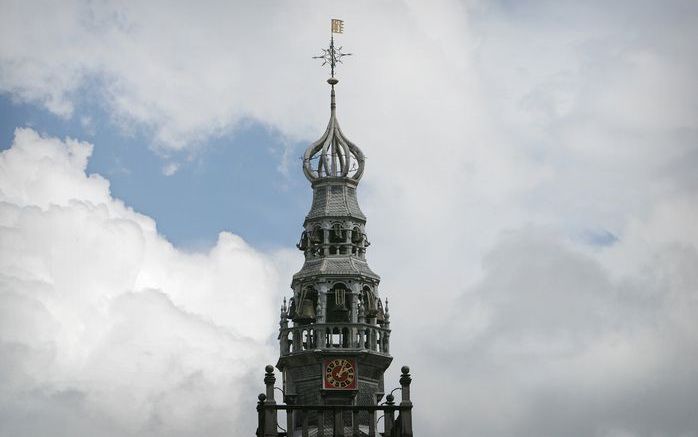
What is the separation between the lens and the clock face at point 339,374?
116m

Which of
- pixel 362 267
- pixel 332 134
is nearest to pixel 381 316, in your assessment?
pixel 362 267

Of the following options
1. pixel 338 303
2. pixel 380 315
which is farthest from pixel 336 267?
pixel 380 315

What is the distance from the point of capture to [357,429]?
112938 millimetres

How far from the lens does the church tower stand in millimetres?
116938

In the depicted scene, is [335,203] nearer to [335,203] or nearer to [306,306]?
[335,203]

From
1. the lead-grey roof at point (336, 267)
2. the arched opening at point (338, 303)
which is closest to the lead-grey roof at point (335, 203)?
the lead-grey roof at point (336, 267)

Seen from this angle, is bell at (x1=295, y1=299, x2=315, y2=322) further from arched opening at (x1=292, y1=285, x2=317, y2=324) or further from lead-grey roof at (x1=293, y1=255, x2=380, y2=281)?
lead-grey roof at (x1=293, y1=255, x2=380, y2=281)

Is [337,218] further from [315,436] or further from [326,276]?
[315,436]

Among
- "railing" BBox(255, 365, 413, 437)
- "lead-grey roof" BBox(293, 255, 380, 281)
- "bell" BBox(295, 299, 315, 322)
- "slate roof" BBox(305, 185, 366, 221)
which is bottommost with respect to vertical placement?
"railing" BBox(255, 365, 413, 437)

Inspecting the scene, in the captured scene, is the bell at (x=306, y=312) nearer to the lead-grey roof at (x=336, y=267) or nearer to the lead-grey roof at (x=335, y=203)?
the lead-grey roof at (x=336, y=267)

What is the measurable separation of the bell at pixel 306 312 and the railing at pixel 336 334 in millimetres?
635

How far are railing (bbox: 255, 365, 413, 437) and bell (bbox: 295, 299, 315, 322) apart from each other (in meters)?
5.71

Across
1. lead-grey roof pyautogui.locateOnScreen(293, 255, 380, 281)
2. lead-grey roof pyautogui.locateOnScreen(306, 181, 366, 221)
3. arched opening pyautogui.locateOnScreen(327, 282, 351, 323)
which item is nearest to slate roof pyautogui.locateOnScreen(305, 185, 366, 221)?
lead-grey roof pyautogui.locateOnScreen(306, 181, 366, 221)

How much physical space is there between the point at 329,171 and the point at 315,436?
1767 centimetres
